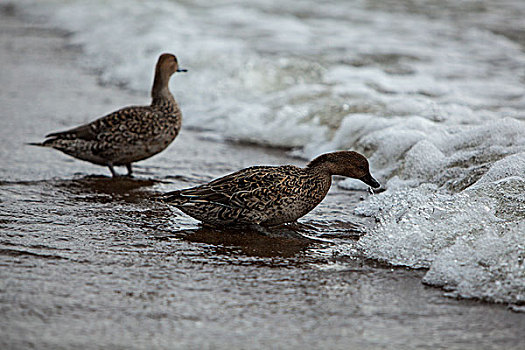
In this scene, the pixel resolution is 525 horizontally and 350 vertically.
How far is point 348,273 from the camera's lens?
443 centimetres

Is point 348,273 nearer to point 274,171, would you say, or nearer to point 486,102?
point 274,171

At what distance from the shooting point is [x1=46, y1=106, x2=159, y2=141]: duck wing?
6.99 m

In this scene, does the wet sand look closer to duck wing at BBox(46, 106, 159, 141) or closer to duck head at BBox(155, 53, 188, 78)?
duck wing at BBox(46, 106, 159, 141)

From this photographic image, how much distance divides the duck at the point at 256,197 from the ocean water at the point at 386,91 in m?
0.65

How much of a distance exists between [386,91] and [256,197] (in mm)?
5766

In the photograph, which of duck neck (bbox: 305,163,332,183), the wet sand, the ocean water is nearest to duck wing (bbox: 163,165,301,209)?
duck neck (bbox: 305,163,332,183)

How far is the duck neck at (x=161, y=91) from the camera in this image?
24.0 ft

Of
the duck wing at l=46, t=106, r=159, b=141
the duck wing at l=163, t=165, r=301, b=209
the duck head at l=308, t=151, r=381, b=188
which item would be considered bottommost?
the duck wing at l=163, t=165, r=301, b=209

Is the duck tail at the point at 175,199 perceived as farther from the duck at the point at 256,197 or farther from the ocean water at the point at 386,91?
the ocean water at the point at 386,91

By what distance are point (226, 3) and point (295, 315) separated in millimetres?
16640

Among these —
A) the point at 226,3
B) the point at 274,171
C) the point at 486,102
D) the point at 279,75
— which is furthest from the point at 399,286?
the point at 226,3

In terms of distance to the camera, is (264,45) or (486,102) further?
(264,45)

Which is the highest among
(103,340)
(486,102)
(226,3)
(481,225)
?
(226,3)

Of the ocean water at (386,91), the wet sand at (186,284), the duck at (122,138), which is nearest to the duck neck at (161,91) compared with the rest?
the duck at (122,138)
